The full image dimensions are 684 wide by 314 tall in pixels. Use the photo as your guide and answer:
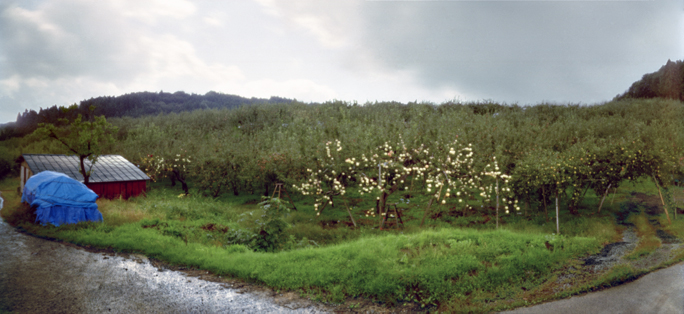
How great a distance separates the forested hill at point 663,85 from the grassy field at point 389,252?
3296 centimetres

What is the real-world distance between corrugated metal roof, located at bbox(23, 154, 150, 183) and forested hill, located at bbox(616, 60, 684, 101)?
178ft

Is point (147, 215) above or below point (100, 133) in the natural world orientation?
below

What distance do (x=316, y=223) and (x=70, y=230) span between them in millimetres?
11744

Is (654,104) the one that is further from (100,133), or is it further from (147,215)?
(100,133)

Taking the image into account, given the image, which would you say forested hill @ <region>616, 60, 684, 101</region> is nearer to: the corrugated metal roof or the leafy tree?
the leafy tree

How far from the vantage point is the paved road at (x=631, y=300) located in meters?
8.18

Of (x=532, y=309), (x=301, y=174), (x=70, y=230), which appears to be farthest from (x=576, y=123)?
(x=70, y=230)

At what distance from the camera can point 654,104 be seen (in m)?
39.9

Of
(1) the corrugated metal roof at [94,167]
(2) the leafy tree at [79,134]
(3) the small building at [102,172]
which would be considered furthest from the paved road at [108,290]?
(1) the corrugated metal roof at [94,167]

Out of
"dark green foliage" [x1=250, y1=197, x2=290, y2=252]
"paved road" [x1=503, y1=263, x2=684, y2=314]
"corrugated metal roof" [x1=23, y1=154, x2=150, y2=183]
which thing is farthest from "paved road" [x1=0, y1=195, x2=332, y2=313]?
"corrugated metal roof" [x1=23, y1=154, x2=150, y2=183]

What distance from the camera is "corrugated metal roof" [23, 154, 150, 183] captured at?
77.3 feet

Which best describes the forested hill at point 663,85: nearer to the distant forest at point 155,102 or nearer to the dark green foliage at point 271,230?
the distant forest at point 155,102

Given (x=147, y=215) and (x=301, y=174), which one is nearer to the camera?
(x=147, y=215)

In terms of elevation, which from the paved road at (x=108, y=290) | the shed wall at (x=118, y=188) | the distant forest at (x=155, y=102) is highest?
the distant forest at (x=155, y=102)
